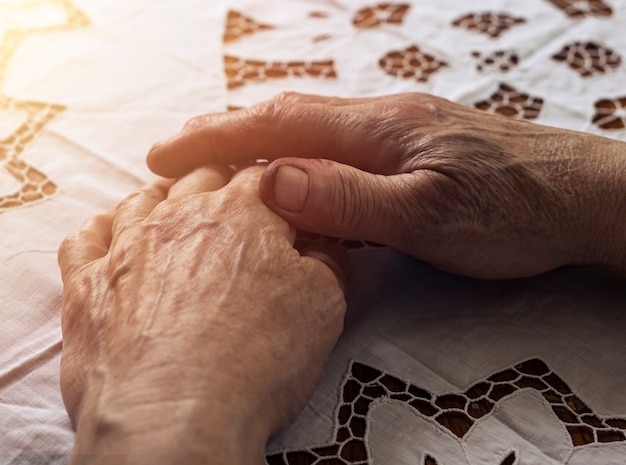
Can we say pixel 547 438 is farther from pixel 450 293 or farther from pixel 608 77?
pixel 608 77

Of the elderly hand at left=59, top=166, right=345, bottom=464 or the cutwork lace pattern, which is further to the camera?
the cutwork lace pattern

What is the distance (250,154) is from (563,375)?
47cm

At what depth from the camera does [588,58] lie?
1254 millimetres

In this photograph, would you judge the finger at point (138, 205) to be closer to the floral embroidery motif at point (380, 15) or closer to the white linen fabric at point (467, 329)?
the white linen fabric at point (467, 329)

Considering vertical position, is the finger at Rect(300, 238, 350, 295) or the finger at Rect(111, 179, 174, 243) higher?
the finger at Rect(111, 179, 174, 243)

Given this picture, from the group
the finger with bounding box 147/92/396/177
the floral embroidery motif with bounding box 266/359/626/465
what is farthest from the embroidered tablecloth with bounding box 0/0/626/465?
the finger with bounding box 147/92/396/177

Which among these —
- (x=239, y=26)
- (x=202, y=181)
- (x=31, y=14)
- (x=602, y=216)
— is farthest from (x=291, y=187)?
(x=31, y=14)

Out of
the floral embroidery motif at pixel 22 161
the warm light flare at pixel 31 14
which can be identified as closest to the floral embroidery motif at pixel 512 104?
the floral embroidery motif at pixel 22 161

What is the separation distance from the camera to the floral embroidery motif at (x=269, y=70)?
3.99ft

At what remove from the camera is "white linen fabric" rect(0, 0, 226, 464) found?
77cm

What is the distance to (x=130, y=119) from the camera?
1123mm

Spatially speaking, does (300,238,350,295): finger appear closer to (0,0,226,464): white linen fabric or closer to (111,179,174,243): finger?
(111,179,174,243): finger

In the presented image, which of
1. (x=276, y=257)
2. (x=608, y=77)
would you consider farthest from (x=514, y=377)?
(x=608, y=77)

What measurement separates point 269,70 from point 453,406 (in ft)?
2.31
